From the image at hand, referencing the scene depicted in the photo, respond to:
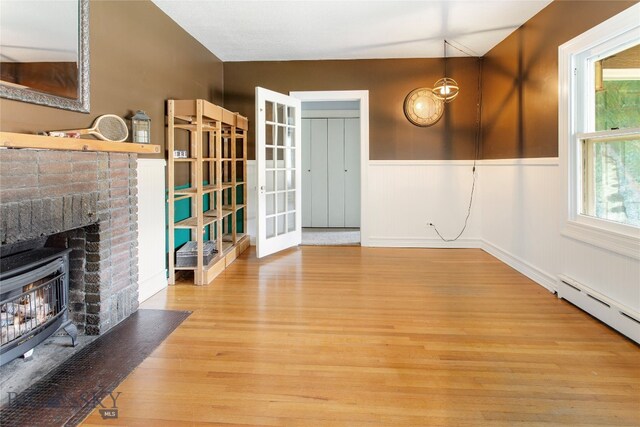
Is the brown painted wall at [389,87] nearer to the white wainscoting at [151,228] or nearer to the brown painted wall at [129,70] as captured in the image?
the brown painted wall at [129,70]

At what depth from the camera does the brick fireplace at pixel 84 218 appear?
1.90m

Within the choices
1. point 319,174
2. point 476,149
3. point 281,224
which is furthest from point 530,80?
point 319,174

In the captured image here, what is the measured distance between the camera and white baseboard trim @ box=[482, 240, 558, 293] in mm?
3587

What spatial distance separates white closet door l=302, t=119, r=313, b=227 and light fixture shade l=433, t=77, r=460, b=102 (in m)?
2.45

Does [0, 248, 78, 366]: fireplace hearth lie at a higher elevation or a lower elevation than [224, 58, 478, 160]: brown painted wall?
lower

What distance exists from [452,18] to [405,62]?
1.44 m

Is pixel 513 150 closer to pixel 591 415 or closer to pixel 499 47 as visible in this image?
pixel 499 47

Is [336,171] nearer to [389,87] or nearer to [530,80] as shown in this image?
[389,87]

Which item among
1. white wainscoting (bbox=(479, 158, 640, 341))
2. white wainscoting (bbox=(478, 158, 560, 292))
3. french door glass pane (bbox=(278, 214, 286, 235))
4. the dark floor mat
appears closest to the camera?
the dark floor mat

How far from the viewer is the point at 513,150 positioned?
14.5 feet

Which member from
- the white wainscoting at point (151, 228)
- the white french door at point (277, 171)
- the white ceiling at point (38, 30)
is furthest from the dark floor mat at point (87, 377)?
the white french door at point (277, 171)

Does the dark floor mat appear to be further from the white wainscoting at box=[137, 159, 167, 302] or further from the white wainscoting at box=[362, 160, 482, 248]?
the white wainscoting at box=[362, 160, 482, 248]

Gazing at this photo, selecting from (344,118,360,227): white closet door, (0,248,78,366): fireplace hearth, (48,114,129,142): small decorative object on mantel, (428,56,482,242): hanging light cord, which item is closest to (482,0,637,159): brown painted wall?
(428,56,482,242): hanging light cord

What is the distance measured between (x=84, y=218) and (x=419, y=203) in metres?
4.10
